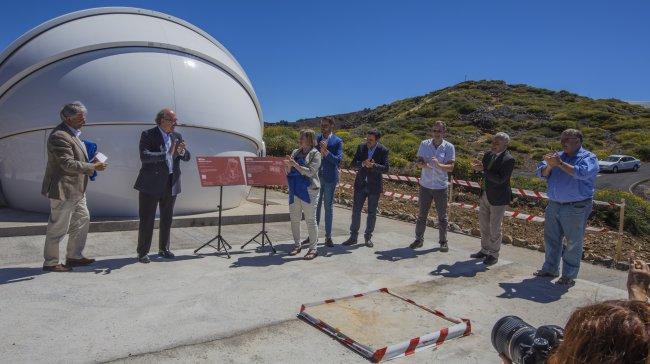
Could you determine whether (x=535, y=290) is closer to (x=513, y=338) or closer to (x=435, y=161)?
(x=435, y=161)

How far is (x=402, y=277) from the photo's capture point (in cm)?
555

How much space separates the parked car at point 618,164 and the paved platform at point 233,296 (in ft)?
92.5

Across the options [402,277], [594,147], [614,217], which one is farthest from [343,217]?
[594,147]

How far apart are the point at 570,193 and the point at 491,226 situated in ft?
3.68

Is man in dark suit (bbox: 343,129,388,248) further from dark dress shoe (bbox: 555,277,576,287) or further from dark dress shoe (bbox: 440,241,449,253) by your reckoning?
dark dress shoe (bbox: 555,277,576,287)

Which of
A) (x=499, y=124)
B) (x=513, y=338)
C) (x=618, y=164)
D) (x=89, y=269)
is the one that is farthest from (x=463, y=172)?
(x=499, y=124)

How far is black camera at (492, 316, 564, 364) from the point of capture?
4.43ft

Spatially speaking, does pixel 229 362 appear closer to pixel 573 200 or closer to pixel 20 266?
pixel 20 266

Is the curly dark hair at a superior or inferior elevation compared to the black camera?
superior

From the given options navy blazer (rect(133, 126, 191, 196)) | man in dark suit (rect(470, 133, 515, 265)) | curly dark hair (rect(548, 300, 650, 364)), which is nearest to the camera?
curly dark hair (rect(548, 300, 650, 364))

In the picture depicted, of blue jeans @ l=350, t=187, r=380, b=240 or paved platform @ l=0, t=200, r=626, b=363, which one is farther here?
blue jeans @ l=350, t=187, r=380, b=240

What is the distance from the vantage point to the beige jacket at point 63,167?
4.94m

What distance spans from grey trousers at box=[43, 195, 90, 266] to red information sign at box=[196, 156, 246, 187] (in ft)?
4.85

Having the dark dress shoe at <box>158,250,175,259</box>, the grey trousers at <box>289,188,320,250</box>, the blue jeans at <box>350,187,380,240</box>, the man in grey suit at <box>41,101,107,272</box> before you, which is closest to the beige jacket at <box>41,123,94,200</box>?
the man in grey suit at <box>41,101,107,272</box>
